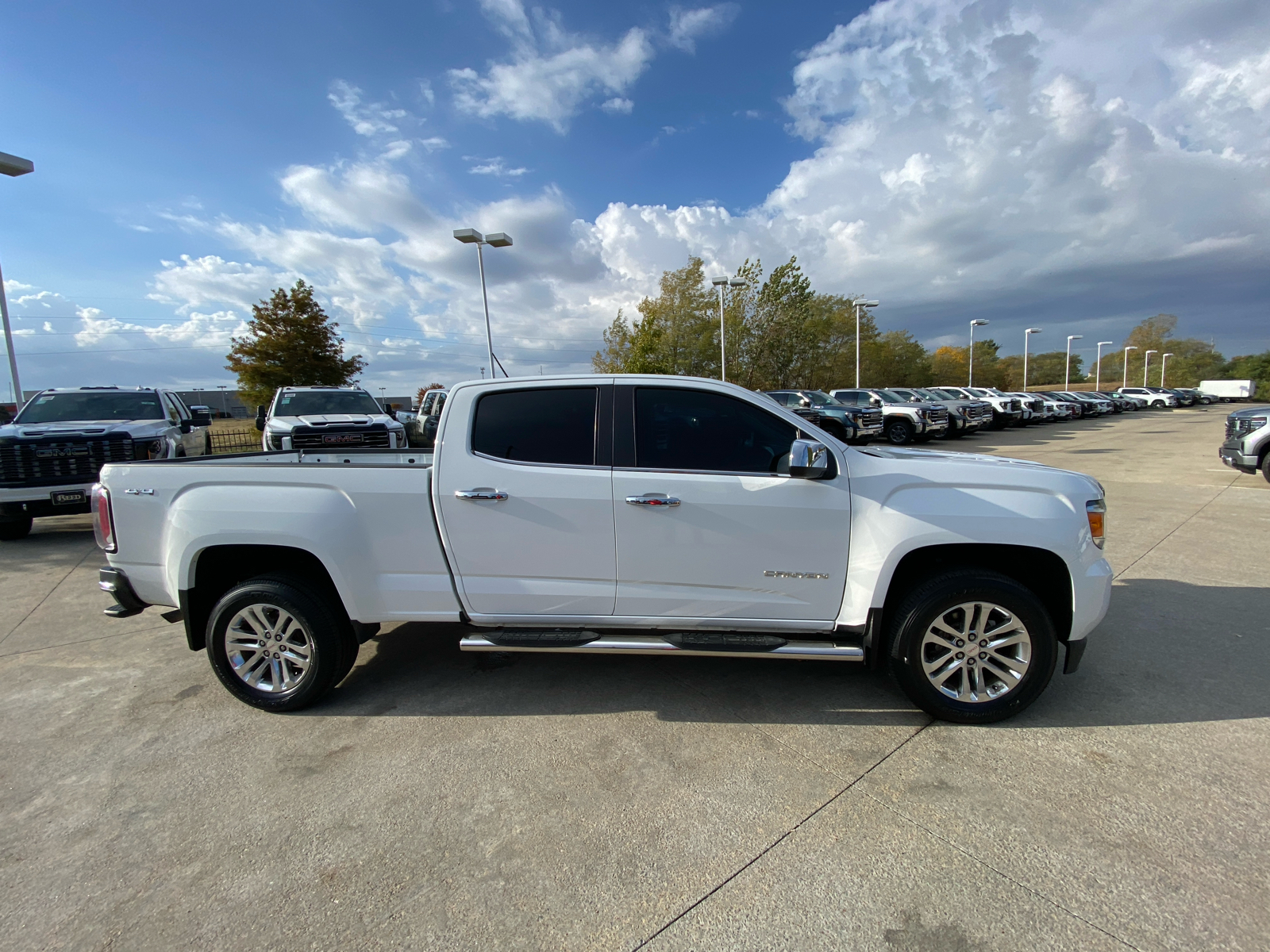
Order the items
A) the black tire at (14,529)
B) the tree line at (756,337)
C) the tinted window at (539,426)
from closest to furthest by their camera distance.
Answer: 1. the tinted window at (539,426)
2. the black tire at (14,529)
3. the tree line at (756,337)

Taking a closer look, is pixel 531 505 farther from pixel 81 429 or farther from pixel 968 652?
pixel 81 429

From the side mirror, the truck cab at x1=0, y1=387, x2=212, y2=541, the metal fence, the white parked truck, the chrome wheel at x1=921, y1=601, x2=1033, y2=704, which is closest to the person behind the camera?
the side mirror

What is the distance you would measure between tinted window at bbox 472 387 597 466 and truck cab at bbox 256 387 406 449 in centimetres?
671

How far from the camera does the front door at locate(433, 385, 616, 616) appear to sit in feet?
10.9

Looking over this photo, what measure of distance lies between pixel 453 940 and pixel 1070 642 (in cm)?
314

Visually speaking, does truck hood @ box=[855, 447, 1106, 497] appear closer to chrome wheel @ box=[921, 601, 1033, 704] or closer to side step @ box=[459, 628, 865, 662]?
chrome wheel @ box=[921, 601, 1033, 704]

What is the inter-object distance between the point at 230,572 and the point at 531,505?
1.87 metres

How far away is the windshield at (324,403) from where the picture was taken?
1202cm

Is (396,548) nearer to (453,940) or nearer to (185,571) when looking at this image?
(185,571)

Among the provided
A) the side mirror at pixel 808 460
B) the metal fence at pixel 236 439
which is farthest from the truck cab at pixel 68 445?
the metal fence at pixel 236 439

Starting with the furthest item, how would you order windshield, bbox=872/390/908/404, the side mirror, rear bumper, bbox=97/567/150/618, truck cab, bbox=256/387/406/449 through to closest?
windshield, bbox=872/390/908/404
truck cab, bbox=256/387/406/449
rear bumper, bbox=97/567/150/618
the side mirror

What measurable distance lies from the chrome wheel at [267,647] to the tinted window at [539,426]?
1450mm

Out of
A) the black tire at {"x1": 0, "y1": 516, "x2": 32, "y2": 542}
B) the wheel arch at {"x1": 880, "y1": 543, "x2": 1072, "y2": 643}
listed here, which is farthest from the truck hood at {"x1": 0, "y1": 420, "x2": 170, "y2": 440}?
the wheel arch at {"x1": 880, "y1": 543, "x2": 1072, "y2": 643}

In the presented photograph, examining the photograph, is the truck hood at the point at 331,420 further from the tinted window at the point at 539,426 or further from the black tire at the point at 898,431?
the black tire at the point at 898,431
